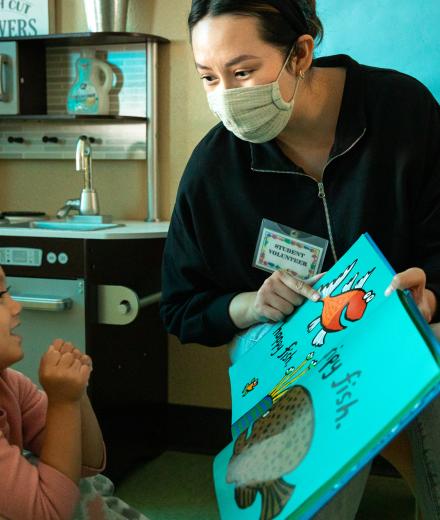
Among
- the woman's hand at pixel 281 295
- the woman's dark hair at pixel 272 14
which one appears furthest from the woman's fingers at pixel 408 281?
the woman's dark hair at pixel 272 14

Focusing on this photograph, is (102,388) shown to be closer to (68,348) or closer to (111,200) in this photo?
(111,200)

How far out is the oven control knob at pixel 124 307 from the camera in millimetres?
2086

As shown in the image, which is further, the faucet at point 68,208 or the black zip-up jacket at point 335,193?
the faucet at point 68,208

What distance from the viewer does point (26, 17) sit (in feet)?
8.68

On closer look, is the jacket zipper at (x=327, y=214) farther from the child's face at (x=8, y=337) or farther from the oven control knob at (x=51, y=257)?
the oven control knob at (x=51, y=257)

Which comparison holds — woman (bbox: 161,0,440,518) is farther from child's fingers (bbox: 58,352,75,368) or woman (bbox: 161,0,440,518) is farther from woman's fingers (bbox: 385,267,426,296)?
child's fingers (bbox: 58,352,75,368)

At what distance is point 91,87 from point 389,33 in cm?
108

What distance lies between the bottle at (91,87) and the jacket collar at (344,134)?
121cm

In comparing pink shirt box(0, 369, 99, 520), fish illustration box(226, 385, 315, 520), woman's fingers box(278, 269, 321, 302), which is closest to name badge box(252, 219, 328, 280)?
woman's fingers box(278, 269, 321, 302)

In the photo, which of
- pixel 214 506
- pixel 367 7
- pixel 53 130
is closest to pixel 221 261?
pixel 214 506

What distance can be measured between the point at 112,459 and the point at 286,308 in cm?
128

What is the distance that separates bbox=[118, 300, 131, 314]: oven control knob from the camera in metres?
2.09

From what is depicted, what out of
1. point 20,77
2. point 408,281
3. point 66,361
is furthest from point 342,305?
point 20,77

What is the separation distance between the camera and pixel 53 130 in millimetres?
2705
